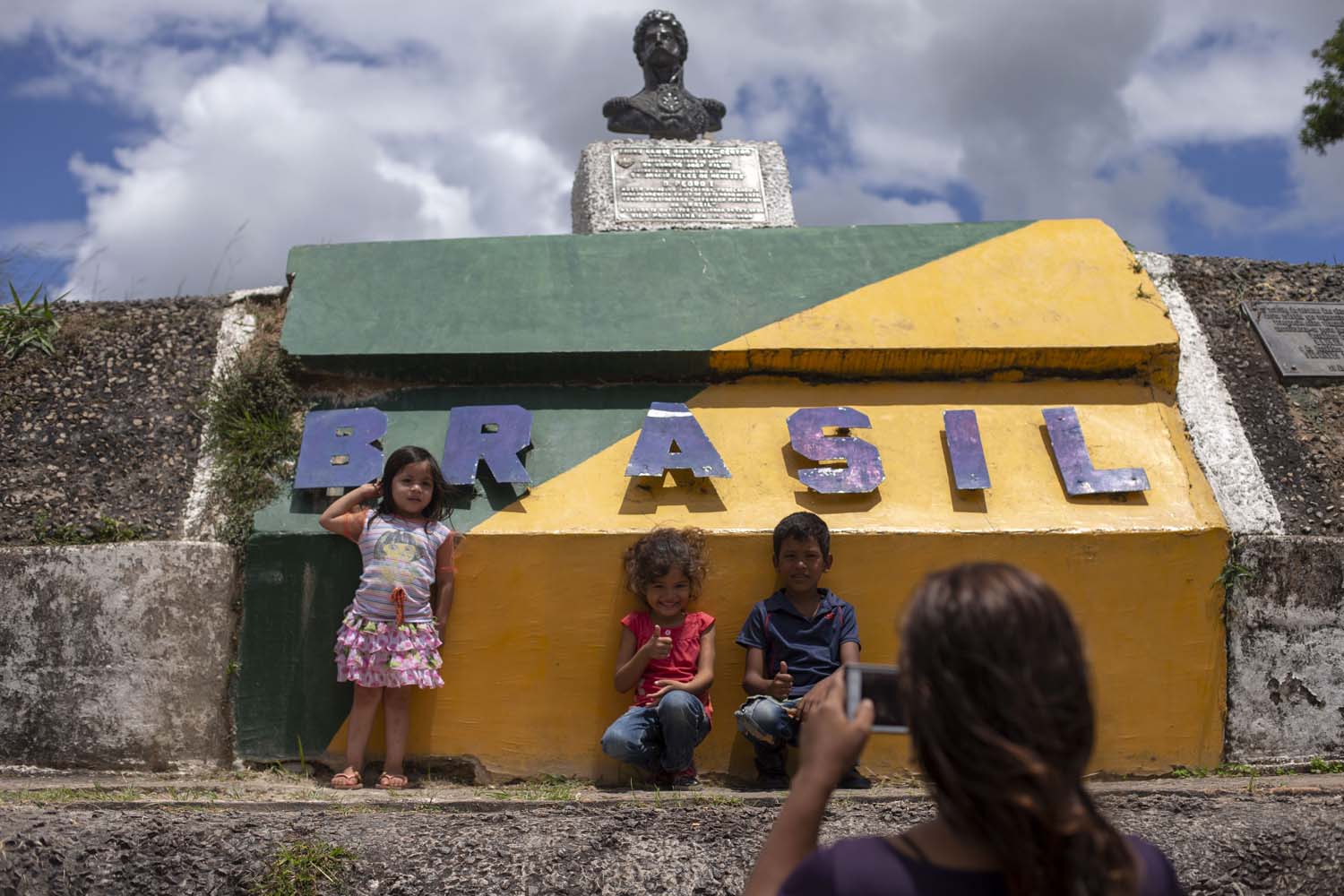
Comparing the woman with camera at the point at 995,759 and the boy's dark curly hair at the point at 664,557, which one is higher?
the boy's dark curly hair at the point at 664,557

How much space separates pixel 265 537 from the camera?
459cm

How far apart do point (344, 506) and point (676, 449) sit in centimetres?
130

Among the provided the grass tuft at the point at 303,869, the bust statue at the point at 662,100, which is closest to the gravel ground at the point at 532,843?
the grass tuft at the point at 303,869

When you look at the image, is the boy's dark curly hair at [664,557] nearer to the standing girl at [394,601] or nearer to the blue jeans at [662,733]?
the blue jeans at [662,733]

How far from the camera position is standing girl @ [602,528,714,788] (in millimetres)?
4062

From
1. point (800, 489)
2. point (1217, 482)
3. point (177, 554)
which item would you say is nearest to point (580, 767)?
point (800, 489)

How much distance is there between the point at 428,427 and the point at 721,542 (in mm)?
1338

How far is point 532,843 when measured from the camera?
3109 millimetres

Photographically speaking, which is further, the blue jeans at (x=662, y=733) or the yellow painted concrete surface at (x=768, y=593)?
the yellow painted concrete surface at (x=768, y=593)

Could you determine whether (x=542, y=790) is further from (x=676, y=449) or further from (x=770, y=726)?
(x=676, y=449)

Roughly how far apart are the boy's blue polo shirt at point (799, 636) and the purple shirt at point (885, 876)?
263 centimetres

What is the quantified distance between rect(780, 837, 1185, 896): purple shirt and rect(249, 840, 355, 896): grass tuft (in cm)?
182

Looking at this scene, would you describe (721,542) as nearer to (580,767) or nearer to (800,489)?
(800,489)

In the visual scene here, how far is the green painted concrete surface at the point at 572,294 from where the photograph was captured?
5.05 m
